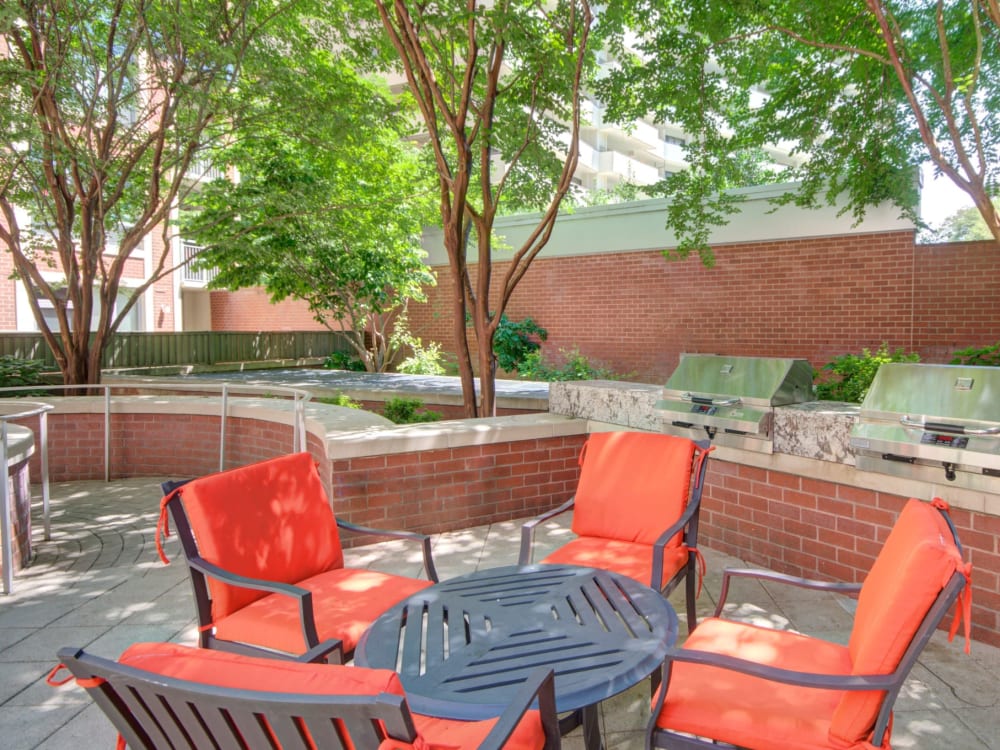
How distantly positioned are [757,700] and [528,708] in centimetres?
90

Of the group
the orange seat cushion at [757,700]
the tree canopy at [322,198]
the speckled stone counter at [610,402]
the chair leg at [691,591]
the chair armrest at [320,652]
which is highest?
the tree canopy at [322,198]

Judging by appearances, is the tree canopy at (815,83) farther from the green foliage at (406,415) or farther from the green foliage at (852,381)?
the green foliage at (406,415)

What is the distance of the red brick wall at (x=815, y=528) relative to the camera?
3.31 m

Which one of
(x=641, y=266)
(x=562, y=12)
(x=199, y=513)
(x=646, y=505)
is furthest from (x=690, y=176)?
(x=199, y=513)

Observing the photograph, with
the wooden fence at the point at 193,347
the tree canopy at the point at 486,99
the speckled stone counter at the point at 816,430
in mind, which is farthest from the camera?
the wooden fence at the point at 193,347

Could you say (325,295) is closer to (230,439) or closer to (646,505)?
(230,439)

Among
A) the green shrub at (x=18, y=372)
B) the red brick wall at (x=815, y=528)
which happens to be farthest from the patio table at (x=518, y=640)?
the green shrub at (x=18, y=372)

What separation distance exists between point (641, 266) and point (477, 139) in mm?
6192

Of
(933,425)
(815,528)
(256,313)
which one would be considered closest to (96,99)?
(815,528)

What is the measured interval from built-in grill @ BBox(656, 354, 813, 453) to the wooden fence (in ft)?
37.3

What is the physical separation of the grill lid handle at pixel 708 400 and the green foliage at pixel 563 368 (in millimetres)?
6353

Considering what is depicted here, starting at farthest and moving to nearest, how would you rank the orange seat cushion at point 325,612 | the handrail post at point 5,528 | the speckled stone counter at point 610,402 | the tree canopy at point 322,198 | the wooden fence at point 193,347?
the wooden fence at point 193,347
the tree canopy at point 322,198
the speckled stone counter at point 610,402
the handrail post at point 5,528
the orange seat cushion at point 325,612

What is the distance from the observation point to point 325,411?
658 cm

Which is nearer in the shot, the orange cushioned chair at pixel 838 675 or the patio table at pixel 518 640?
the orange cushioned chair at pixel 838 675
